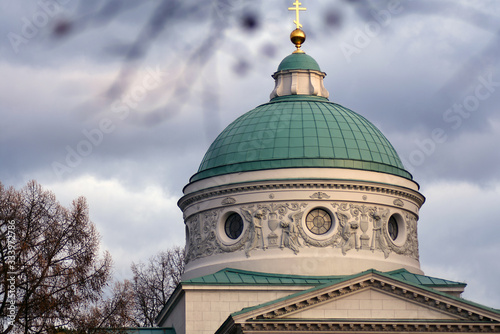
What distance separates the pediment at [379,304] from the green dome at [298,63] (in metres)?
20.3

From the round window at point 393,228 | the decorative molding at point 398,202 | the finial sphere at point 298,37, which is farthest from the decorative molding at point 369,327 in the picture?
the finial sphere at point 298,37

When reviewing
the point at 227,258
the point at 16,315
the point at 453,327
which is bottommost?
the point at 16,315

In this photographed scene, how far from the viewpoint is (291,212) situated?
221 feet

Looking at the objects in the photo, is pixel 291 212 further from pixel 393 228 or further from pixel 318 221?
pixel 393 228

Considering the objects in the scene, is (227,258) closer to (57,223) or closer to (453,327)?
(453,327)

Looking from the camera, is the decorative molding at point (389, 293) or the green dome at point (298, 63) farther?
the green dome at point (298, 63)

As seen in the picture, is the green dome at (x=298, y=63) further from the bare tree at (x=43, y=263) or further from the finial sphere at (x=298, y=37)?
the bare tree at (x=43, y=263)

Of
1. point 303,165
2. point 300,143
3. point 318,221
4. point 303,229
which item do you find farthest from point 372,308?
point 300,143

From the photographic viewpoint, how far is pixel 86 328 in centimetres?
4609

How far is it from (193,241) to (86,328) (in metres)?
25.0

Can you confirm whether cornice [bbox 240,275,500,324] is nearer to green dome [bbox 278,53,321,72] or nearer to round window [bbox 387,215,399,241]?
round window [bbox 387,215,399,241]

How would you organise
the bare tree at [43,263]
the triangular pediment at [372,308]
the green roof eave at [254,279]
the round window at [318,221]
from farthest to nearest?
1. the round window at [318,221]
2. the green roof eave at [254,279]
3. the triangular pediment at [372,308]
4. the bare tree at [43,263]

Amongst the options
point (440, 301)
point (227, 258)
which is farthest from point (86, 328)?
point (227, 258)

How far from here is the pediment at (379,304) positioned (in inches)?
2237
